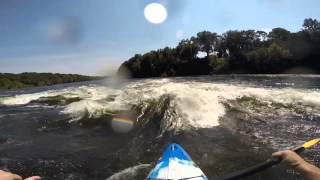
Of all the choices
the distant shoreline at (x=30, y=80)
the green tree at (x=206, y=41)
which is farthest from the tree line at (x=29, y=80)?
the green tree at (x=206, y=41)

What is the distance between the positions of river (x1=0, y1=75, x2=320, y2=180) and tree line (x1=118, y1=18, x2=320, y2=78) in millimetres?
58623

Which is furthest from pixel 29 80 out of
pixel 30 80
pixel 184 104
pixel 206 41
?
pixel 184 104

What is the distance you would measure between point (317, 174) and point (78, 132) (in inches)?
412

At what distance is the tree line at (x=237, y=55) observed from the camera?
73312 mm

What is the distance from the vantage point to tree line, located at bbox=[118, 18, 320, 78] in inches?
2886

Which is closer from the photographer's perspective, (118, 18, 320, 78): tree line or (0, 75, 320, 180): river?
(0, 75, 320, 180): river

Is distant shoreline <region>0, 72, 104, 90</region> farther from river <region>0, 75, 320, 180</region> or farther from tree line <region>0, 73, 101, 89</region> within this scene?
river <region>0, 75, 320, 180</region>

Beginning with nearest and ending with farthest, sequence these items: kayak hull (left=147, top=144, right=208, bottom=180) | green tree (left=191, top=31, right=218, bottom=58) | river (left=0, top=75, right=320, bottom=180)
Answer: kayak hull (left=147, top=144, right=208, bottom=180) < river (left=0, top=75, right=320, bottom=180) < green tree (left=191, top=31, right=218, bottom=58)

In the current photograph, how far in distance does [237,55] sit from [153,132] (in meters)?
76.5

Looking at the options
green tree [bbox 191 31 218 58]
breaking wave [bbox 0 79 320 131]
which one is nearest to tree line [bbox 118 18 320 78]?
green tree [bbox 191 31 218 58]

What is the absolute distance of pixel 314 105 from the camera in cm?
1494

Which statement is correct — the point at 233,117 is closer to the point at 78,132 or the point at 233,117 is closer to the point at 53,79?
the point at 78,132

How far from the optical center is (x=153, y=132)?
1158 cm

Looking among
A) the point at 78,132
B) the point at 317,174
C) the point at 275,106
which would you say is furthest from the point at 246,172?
the point at 275,106
